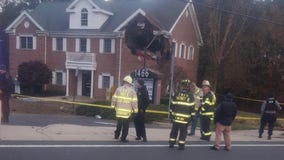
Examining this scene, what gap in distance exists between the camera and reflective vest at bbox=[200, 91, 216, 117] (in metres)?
12.5

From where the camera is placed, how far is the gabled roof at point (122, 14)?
112 ft

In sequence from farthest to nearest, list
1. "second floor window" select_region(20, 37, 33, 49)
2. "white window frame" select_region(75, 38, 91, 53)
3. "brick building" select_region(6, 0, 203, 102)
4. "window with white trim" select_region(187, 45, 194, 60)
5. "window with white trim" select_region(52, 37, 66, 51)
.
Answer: "second floor window" select_region(20, 37, 33, 49) → "window with white trim" select_region(187, 45, 194, 60) → "window with white trim" select_region(52, 37, 66, 51) → "white window frame" select_region(75, 38, 91, 53) → "brick building" select_region(6, 0, 203, 102)

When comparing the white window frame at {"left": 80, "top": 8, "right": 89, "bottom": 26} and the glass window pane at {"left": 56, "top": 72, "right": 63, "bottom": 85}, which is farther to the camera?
the glass window pane at {"left": 56, "top": 72, "right": 63, "bottom": 85}

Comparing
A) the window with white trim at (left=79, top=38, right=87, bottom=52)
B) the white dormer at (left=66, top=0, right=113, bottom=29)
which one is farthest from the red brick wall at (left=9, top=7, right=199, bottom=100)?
the white dormer at (left=66, top=0, right=113, bottom=29)

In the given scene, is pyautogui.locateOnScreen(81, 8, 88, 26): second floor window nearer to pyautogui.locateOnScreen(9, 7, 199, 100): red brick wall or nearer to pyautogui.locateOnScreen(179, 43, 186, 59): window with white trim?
pyautogui.locateOnScreen(9, 7, 199, 100): red brick wall

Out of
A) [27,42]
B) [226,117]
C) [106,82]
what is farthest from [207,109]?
[27,42]

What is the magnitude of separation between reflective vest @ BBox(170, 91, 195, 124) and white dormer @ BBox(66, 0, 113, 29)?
25.8 meters
